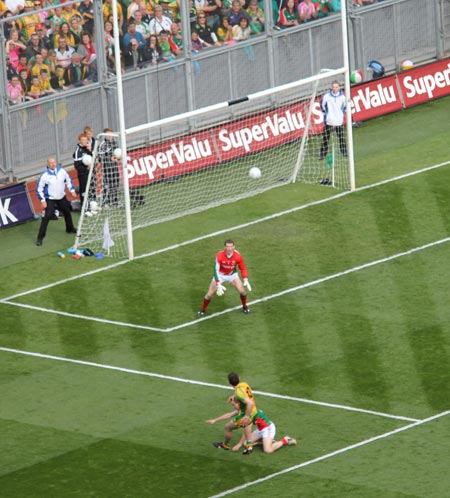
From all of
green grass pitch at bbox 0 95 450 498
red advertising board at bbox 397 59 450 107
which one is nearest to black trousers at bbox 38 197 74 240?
green grass pitch at bbox 0 95 450 498

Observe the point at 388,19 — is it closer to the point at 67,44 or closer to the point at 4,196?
the point at 67,44

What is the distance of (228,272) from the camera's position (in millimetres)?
30531

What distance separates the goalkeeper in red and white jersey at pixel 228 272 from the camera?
3033cm

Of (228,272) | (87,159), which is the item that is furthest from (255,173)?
(228,272)

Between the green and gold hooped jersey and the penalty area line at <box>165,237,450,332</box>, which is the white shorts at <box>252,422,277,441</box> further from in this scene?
the penalty area line at <box>165,237,450,332</box>

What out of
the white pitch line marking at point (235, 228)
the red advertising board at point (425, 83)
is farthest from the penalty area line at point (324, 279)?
the red advertising board at point (425, 83)

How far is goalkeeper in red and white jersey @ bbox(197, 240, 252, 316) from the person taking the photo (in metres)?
30.3

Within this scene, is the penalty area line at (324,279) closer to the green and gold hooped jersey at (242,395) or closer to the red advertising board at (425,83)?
the green and gold hooped jersey at (242,395)

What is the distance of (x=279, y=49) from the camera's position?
42469 mm

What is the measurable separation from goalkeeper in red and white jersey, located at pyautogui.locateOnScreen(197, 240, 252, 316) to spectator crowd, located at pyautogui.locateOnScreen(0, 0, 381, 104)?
9.60m

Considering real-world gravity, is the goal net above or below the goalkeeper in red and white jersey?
above

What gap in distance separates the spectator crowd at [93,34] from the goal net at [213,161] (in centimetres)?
193

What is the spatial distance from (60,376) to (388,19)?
65.1ft

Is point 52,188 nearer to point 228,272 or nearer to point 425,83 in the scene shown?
point 228,272
